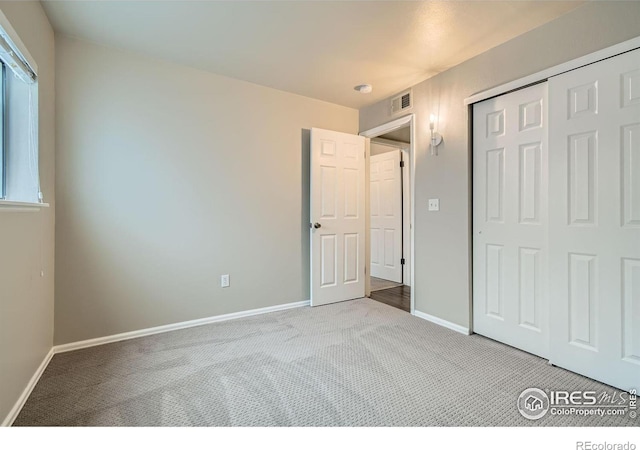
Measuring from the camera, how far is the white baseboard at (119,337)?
1.58 meters

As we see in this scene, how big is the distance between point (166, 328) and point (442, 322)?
255cm

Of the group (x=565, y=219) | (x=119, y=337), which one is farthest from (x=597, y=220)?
(x=119, y=337)

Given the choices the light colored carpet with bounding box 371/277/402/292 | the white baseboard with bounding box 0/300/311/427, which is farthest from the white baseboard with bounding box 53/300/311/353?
the light colored carpet with bounding box 371/277/402/292

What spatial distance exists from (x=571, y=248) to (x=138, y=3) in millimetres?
3221

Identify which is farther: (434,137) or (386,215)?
(386,215)

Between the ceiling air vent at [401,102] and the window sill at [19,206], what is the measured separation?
125 inches

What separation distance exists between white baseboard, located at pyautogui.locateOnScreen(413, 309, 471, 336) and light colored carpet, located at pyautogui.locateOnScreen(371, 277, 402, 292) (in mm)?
1190

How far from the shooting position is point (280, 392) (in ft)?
5.69

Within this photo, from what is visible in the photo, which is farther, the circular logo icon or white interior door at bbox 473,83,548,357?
white interior door at bbox 473,83,548,357

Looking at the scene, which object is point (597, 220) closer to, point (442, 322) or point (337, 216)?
point (442, 322)

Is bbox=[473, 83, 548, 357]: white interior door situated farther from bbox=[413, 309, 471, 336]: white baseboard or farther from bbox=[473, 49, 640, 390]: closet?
bbox=[413, 309, 471, 336]: white baseboard

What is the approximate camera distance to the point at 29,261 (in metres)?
1.74

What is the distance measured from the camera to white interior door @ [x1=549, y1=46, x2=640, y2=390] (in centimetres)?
172
